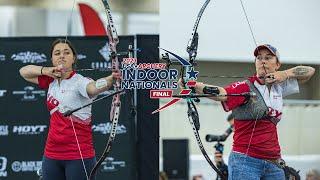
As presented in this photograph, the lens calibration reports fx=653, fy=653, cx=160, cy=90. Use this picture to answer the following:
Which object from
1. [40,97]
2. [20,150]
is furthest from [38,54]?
[20,150]

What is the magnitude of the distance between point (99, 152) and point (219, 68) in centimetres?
82

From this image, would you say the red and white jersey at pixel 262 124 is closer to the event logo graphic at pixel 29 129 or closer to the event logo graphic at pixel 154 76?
the event logo graphic at pixel 154 76

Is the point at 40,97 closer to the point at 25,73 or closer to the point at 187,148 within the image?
the point at 25,73

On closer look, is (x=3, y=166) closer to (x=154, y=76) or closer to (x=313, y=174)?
(x=154, y=76)

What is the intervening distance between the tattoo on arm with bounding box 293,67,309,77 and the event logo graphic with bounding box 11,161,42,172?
143cm

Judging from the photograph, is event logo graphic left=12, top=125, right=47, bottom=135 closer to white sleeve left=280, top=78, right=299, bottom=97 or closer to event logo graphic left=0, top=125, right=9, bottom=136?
event logo graphic left=0, top=125, right=9, bottom=136

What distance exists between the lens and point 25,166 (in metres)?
3.27

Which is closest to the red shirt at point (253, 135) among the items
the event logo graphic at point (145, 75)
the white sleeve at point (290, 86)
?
the white sleeve at point (290, 86)

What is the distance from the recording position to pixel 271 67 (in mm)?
2463

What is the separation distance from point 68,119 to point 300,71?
92cm

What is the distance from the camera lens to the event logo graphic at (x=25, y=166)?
10.7ft

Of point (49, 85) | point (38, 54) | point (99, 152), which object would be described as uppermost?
point (38, 54)

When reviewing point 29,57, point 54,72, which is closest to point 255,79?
point 54,72

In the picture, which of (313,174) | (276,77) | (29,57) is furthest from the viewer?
(29,57)
